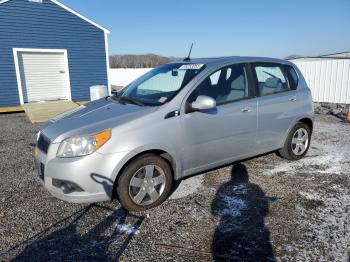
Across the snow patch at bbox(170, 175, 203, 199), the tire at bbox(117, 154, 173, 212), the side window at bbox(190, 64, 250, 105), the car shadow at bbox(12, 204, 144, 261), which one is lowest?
the car shadow at bbox(12, 204, 144, 261)

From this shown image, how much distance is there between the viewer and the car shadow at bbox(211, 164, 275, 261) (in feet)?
9.02

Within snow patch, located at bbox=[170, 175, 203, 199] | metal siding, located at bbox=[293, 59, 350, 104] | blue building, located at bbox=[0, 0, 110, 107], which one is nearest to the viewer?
snow patch, located at bbox=[170, 175, 203, 199]

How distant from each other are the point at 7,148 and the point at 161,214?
15.0 ft

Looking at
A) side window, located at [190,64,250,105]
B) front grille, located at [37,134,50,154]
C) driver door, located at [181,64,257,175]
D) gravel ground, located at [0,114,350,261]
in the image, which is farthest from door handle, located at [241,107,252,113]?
front grille, located at [37,134,50,154]

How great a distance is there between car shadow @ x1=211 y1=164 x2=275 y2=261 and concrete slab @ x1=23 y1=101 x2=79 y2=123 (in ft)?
23.9

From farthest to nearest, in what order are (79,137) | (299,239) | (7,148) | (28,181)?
(7,148) < (28,181) < (79,137) < (299,239)

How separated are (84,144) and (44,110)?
8354 millimetres

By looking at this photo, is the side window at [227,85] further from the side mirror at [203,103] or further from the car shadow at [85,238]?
the car shadow at [85,238]

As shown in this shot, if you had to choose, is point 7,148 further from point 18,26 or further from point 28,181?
point 18,26

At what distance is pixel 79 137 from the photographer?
319 cm

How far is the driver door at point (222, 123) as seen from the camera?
3.72m

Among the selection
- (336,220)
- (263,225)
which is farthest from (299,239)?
(336,220)

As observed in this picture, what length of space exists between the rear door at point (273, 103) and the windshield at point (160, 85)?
1111 millimetres

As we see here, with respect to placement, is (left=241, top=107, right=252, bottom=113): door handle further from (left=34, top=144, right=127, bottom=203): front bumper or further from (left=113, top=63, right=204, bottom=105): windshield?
(left=34, top=144, right=127, bottom=203): front bumper
